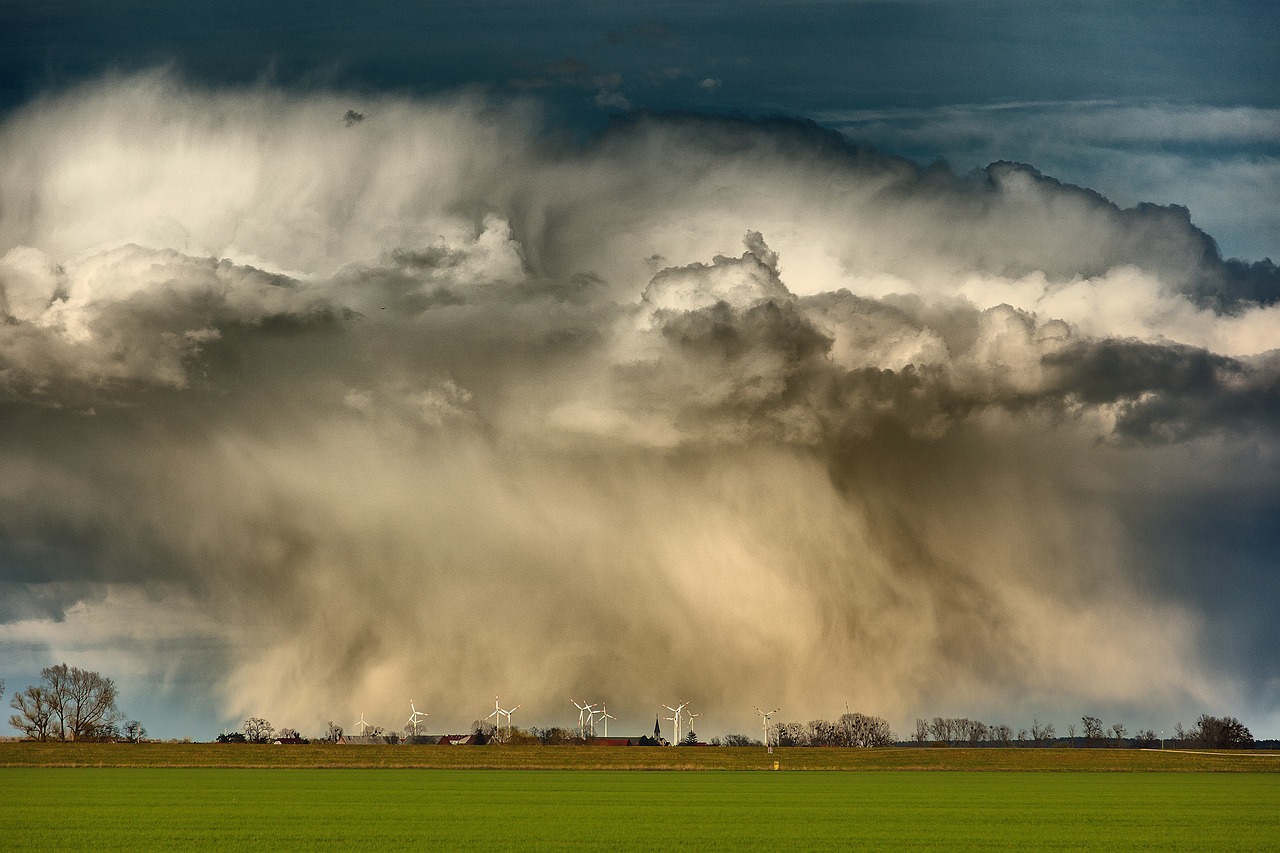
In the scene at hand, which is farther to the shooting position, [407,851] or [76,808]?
[76,808]

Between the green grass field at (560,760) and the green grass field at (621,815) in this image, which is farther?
the green grass field at (560,760)

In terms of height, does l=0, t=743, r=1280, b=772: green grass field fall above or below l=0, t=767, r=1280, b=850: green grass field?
above

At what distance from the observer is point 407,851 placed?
44625 mm

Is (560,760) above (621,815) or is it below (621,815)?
above

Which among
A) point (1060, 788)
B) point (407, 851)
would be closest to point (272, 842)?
point (407, 851)

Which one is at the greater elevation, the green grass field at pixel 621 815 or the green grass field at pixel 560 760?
the green grass field at pixel 560 760

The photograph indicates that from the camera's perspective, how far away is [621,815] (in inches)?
2544

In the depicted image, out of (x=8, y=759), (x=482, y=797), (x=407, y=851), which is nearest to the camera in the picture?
(x=407, y=851)

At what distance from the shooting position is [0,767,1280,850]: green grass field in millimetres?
49312

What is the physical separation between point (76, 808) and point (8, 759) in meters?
93.3

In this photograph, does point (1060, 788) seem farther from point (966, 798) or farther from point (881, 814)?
point (881, 814)

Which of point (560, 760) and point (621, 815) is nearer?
point (621, 815)

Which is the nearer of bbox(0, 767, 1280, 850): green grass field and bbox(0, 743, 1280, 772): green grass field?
bbox(0, 767, 1280, 850): green grass field

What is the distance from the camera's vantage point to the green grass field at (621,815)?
49.3 meters
